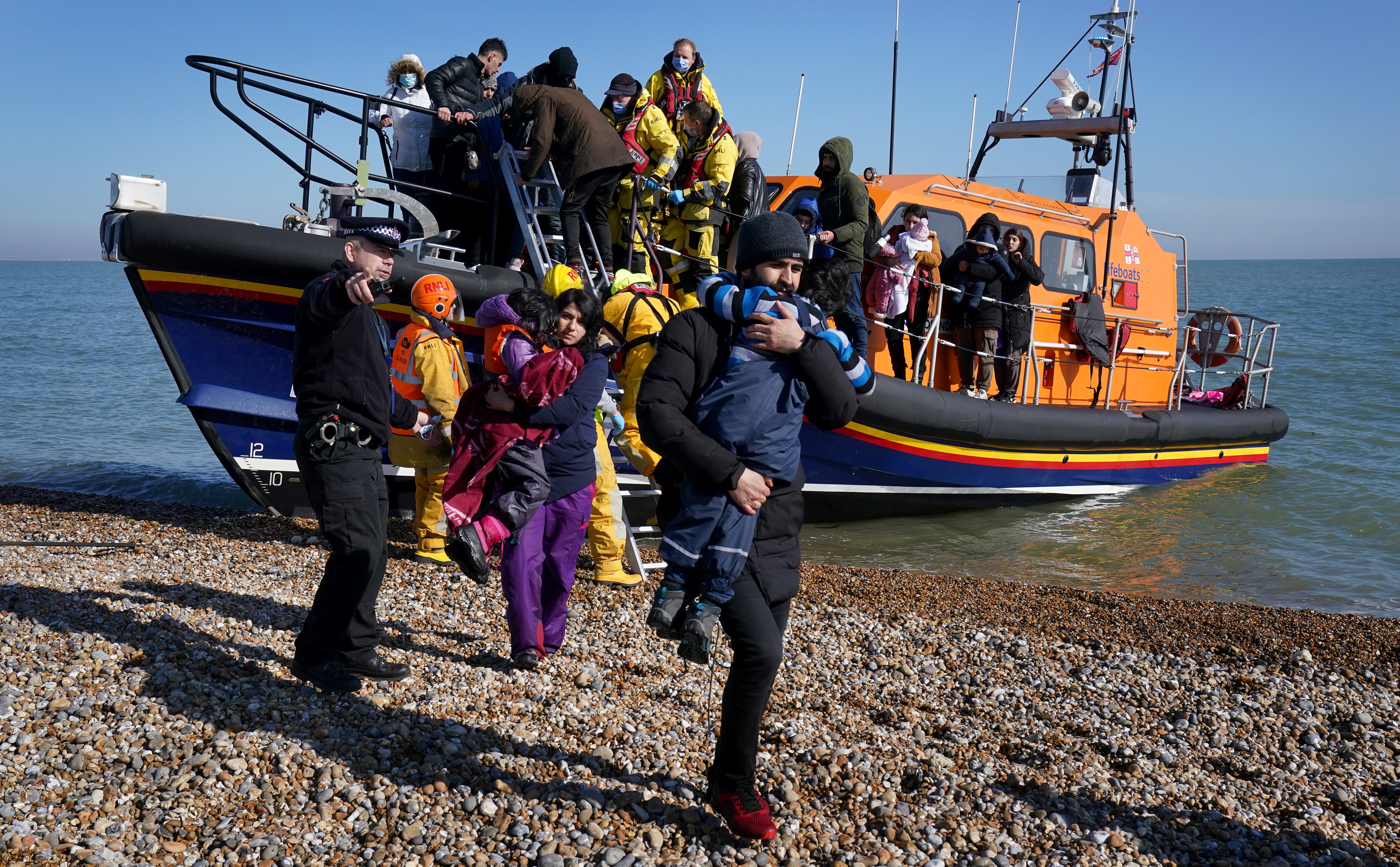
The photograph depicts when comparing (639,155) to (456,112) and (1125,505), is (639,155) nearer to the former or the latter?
(456,112)

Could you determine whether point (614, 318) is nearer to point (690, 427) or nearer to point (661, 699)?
point (661, 699)

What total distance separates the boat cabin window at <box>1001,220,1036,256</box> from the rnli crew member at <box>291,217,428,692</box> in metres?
6.00

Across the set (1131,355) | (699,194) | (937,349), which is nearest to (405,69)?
(699,194)

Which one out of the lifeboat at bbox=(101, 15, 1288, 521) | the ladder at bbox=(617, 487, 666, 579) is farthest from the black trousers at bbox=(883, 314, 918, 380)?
the ladder at bbox=(617, 487, 666, 579)

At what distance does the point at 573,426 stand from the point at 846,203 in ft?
11.9

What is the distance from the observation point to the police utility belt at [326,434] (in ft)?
10.7

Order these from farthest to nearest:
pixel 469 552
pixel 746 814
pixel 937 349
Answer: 1. pixel 937 349
2. pixel 469 552
3. pixel 746 814

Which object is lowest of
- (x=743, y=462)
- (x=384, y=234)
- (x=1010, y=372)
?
(x=1010, y=372)

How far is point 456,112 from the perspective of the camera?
663cm

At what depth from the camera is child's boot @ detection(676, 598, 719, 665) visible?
2.50 m

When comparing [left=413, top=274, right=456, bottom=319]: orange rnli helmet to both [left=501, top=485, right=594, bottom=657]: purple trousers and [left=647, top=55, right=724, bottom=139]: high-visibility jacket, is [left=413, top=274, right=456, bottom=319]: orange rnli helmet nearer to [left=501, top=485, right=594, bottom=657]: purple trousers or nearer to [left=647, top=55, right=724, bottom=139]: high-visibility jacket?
[left=501, top=485, right=594, bottom=657]: purple trousers

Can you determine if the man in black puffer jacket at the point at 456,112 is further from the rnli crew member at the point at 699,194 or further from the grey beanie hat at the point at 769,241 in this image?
the grey beanie hat at the point at 769,241

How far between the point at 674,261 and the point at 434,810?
4.74 m

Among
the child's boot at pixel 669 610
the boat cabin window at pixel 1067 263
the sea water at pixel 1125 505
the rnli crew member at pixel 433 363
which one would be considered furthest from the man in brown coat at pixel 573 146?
the boat cabin window at pixel 1067 263
